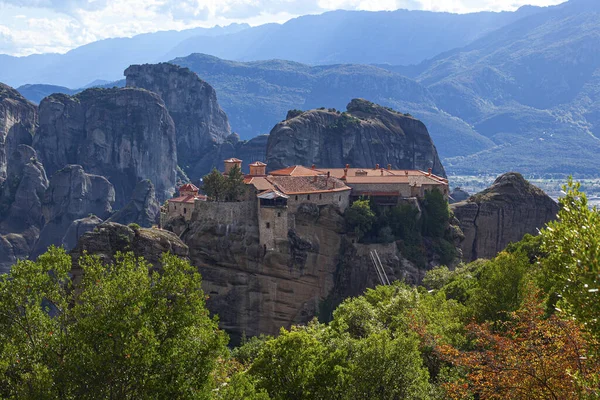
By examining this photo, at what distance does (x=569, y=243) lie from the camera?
20.1 meters

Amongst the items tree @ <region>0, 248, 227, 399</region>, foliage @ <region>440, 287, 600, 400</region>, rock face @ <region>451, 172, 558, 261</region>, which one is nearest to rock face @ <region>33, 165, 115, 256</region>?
rock face @ <region>451, 172, 558, 261</region>

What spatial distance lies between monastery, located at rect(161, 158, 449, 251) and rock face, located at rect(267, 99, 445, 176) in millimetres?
38393

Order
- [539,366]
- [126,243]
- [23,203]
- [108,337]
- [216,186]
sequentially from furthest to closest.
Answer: [23,203]
[216,186]
[126,243]
[108,337]
[539,366]

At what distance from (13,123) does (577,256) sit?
15729 cm

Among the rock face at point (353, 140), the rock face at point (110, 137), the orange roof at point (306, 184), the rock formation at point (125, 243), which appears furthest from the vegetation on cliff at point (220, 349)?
the rock face at point (110, 137)

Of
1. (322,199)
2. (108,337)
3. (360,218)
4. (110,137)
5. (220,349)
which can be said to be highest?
(108,337)

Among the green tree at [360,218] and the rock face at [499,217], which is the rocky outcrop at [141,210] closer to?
the rock face at [499,217]

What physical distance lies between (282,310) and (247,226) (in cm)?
879

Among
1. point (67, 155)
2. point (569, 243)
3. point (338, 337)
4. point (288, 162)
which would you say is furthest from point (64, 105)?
point (569, 243)

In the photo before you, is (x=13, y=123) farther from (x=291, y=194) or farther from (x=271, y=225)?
(x=271, y=225)

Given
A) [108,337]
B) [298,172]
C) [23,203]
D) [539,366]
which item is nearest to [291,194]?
[298,172]

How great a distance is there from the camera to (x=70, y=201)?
141 m

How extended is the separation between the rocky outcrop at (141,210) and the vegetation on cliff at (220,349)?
104m

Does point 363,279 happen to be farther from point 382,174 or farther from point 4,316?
point 4,316
